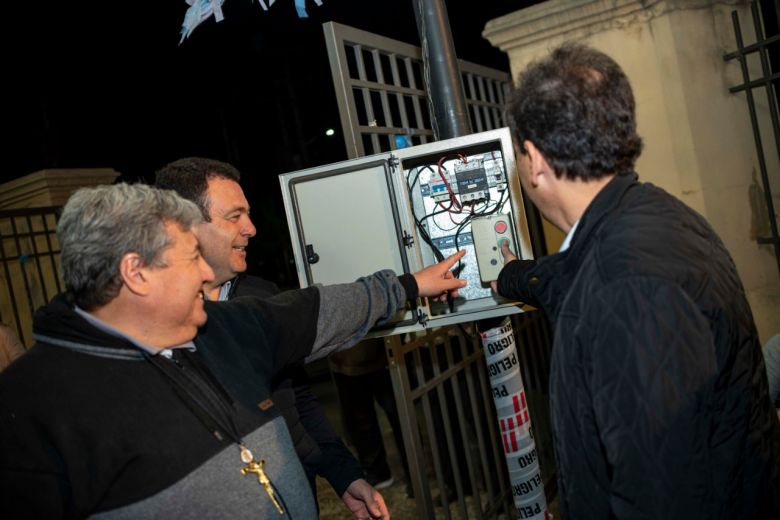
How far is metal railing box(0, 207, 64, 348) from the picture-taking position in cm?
507

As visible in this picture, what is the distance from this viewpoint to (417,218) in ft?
8.42

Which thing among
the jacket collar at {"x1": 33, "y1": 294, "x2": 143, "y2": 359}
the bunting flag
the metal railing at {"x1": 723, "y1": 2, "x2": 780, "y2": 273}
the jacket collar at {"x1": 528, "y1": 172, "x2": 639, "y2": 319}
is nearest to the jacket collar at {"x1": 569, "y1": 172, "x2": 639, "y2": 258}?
the jacket collar at {"x1": 528, "y1": 172, "x2": 639, "y2": 319}

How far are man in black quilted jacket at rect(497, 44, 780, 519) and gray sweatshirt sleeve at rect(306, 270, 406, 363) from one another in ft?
2.54

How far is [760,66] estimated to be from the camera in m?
3.67

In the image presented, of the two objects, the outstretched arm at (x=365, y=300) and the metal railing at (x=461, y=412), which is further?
the metal railing at (x=461, y=412)

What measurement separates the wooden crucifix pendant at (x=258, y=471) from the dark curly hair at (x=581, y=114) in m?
0.97

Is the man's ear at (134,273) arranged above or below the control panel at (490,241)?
above

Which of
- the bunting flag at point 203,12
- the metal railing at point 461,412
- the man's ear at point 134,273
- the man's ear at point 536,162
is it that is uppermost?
the bunting flag at point 203,12

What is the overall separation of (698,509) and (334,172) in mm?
1680

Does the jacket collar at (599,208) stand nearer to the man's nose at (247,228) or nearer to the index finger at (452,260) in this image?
the index finger at (452,260)

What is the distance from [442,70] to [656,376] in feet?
5.55

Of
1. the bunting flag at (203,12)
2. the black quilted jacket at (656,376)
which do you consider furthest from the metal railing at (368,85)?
the black quilted jacket at (656,376)

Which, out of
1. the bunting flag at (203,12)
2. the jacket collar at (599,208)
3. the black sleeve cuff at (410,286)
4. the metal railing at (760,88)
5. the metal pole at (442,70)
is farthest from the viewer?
the metal railing at (760,88)

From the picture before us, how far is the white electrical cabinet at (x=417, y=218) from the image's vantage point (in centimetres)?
235
